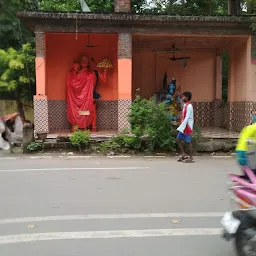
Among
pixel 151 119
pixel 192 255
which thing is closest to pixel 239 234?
pixel 192 255

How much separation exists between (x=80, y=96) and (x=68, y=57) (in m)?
1.72

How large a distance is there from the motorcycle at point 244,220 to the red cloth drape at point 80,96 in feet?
37.4

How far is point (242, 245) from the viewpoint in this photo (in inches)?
161

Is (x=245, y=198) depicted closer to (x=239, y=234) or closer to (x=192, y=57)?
(x=239, y=234)

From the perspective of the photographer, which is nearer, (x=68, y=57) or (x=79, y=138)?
(x=79, y=138)

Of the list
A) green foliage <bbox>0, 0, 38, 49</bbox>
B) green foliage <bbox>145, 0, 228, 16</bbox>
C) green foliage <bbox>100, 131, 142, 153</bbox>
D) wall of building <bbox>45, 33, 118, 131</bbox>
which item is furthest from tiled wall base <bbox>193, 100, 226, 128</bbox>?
green foliage <bbox>0, 0, 38, 49</bbox>

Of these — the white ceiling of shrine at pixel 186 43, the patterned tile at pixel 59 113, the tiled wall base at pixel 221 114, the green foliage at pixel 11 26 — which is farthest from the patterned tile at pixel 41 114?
the tiled wall base at pixel 221 114

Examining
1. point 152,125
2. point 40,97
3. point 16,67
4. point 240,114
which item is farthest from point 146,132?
point 16,67

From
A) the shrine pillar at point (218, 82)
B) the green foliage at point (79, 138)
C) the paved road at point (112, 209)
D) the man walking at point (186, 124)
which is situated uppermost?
the shrine pillar at point (218, 82)

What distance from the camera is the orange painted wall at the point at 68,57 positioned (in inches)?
624

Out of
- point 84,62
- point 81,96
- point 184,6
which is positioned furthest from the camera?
point 184,6

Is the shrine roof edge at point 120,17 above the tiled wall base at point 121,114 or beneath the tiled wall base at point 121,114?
above

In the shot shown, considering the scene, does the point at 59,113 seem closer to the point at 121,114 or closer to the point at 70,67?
the point at 70,67

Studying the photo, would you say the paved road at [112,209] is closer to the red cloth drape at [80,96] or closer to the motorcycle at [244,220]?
the motorcycle at [244,220]
